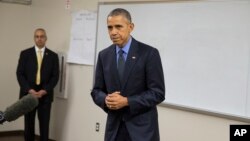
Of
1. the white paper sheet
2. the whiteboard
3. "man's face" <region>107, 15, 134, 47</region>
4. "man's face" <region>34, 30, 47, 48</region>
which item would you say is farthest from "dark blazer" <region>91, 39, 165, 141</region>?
"man's face" <region>34, 30, 47, 48</region>

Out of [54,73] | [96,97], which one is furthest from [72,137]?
[96,97]

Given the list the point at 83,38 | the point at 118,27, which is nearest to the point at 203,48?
the point at 118,27

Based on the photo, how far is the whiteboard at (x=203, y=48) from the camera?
10.9 ft

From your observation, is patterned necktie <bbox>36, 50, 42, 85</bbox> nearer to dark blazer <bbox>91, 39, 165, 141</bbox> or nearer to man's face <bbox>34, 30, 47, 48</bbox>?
man's face <bbox>34, 30, 47, 48</bbox>

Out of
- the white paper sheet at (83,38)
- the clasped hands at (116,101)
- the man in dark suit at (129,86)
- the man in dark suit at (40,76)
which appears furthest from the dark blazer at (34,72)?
the clasped hands at (116,101)

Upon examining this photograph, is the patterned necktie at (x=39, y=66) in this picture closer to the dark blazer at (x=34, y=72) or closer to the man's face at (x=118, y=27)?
the dark blazer at (x=34, y=72)

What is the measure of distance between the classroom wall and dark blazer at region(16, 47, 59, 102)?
1.14 ft

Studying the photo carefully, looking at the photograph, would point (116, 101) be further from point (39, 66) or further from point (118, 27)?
point (39, 66)

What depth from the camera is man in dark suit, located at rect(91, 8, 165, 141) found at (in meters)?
2.13

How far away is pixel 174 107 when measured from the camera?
12.6 ft

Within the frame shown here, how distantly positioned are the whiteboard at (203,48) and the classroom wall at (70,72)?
0.42 m

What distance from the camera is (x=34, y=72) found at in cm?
467

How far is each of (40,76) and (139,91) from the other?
272 cm

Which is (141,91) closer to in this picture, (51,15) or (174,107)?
(174,107)
